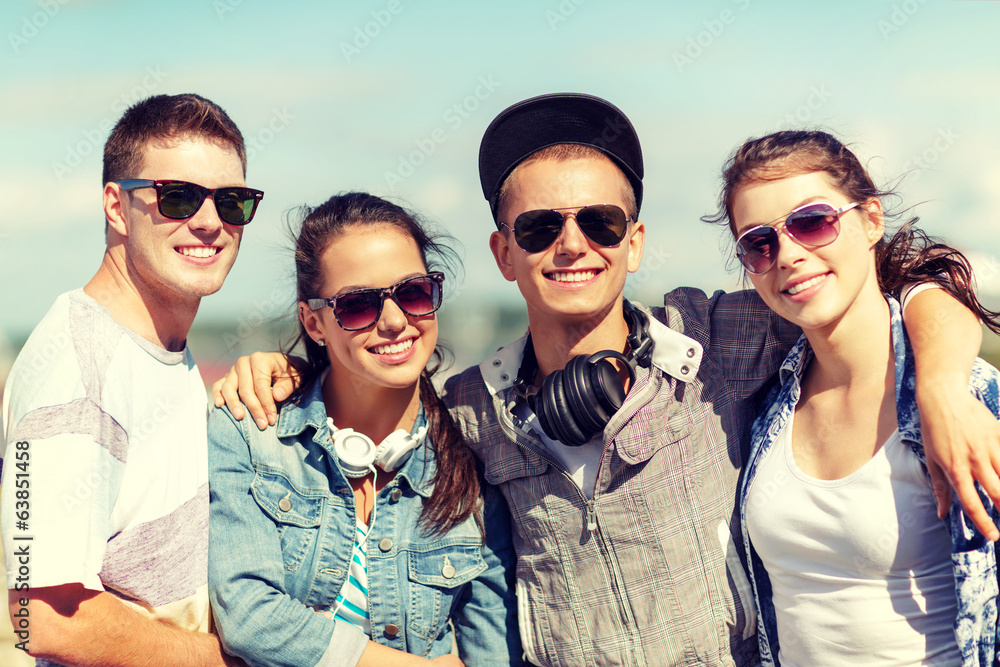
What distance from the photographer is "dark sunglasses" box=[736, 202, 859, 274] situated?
2.57 metres

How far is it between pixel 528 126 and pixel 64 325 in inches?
74.5

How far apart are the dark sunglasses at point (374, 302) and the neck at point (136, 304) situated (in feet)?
1.86

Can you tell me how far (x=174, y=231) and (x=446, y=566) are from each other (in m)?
1.67

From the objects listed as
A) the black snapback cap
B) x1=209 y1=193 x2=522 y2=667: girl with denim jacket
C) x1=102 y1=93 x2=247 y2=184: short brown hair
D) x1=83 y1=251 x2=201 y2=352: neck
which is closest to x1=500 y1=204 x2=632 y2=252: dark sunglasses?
the black snapback cap

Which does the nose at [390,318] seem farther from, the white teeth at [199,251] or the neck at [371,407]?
the white teeth at [199,251]

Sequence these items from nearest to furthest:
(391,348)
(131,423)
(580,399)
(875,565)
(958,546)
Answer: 1. (958,546)
2. (875,565)
3. (131,423)
4. (580,399)
5. (391,348)

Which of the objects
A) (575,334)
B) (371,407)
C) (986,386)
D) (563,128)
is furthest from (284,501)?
(986,386)

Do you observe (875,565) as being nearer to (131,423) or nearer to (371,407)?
(371,407)

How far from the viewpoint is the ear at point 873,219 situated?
2670 mm

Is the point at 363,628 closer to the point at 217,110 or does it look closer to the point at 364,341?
the point at 364,341

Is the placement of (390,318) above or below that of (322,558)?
above

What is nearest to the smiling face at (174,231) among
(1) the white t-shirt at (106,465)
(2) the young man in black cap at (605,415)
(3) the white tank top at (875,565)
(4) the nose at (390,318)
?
(1) the white t-shirt at (106,465)

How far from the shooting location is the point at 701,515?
2873 millimetres

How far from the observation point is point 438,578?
9.85ft
